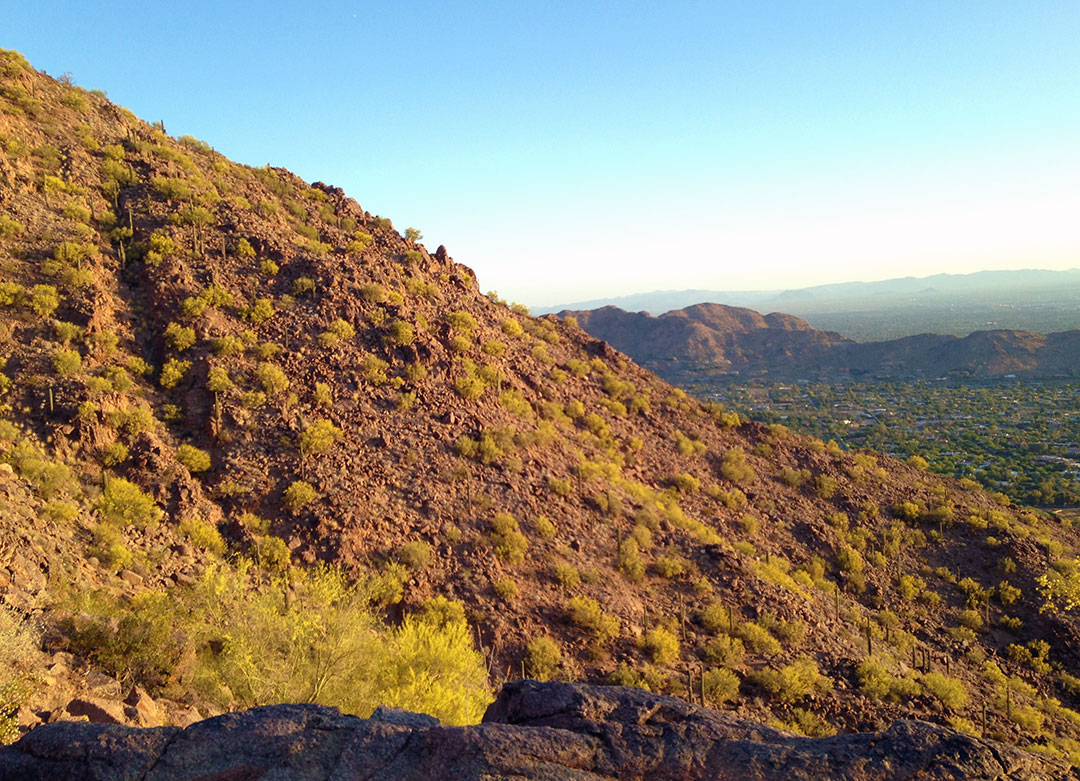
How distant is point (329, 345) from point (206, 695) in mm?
13739

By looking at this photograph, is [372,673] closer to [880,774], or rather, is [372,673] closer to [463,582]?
[463,582]

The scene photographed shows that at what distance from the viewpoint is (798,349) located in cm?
14700

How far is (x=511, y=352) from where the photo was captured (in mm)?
27750

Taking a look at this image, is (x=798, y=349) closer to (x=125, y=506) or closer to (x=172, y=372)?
(x=172, y=372)

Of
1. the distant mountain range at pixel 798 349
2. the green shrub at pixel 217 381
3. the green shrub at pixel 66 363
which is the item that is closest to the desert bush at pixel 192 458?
the green shrub at pixel 217 381

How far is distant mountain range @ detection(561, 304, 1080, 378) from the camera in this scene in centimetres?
12144

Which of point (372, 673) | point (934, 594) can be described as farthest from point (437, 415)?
point (934, 594)

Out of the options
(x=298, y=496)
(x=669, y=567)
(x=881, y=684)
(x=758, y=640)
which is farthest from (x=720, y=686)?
(x=298, y=496)

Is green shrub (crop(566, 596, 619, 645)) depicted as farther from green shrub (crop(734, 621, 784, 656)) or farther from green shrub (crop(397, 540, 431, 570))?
green shrub (crop(397, 540, 431, 570))

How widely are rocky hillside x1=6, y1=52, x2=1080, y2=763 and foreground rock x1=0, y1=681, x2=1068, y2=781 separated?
2626 millimetres

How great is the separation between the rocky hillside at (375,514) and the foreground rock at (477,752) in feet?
8.61

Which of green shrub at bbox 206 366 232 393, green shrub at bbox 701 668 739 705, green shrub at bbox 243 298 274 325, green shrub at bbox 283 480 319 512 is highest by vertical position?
green shrub at bbox 243 298 274 325

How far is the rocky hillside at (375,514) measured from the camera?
1161cm

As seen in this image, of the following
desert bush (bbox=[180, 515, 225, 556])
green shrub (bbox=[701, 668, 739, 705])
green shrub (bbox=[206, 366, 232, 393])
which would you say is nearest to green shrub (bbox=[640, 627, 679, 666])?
green shrub (bbox=[701, 668, 739, 705])
